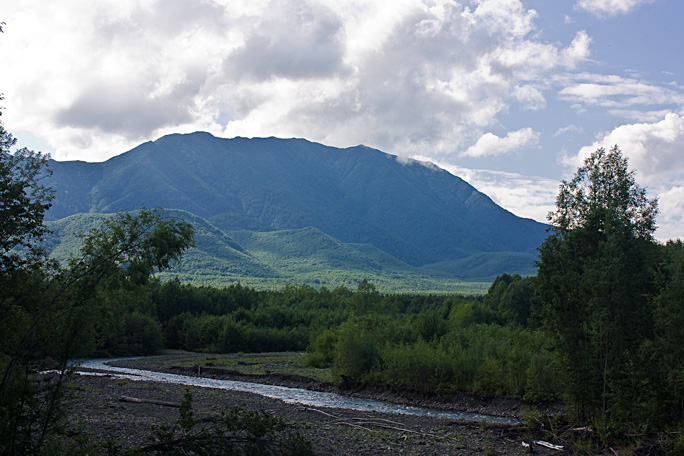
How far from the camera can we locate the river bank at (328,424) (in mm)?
24062

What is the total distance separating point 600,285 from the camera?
23.1 meters

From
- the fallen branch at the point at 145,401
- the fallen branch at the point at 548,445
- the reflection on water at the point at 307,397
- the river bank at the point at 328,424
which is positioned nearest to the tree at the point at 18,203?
the river bank at the point at 328,424

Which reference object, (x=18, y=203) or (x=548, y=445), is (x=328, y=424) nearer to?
(x=548, y=445)

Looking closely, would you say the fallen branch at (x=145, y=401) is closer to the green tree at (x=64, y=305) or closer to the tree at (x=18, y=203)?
the green tree at (x=64, y=305)

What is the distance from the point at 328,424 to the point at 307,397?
15.0m

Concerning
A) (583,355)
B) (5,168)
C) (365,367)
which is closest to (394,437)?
(583,355)

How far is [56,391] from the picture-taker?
14.8 meters

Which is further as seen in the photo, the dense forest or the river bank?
the river bank

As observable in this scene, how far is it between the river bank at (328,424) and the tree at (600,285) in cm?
383

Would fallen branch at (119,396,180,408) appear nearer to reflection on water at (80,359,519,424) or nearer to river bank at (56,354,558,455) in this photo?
river bank at (56,354,558,455)

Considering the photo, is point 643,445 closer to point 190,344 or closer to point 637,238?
point 637,238

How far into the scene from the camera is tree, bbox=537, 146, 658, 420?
2322 centimetres

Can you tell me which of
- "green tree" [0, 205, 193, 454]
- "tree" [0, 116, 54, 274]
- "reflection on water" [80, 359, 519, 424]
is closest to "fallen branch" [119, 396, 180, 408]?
"reflection on water" [80, 359, 519, 424]

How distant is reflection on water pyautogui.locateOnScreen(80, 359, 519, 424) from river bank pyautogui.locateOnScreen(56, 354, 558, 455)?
242 centimetres
